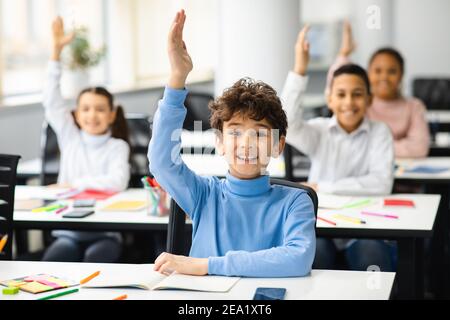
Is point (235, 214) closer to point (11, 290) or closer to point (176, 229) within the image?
point (176, 229)

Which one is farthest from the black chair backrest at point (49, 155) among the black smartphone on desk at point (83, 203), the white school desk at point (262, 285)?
the white school desk at point (262, 285)

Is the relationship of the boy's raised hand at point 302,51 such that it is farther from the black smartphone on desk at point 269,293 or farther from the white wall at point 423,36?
the white wall at point 423,36

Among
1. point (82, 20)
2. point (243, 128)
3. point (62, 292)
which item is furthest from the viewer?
point (82, 20)

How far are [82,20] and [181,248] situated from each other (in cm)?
587

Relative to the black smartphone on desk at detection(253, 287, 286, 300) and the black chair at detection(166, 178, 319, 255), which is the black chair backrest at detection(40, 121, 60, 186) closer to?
the black chair at detection(166, 178, 319, 255)

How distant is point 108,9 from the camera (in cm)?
854

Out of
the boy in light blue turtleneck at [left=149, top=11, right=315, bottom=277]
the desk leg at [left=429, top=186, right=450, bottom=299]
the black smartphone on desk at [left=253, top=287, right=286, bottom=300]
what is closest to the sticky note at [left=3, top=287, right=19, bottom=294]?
the boy in light blue turtleneck at [left=149, top=11, right=315, bottom=277]

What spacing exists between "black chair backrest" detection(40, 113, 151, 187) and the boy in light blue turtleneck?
5.73 feet

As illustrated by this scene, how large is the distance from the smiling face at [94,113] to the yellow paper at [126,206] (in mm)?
672

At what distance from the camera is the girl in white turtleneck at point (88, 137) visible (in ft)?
12.3

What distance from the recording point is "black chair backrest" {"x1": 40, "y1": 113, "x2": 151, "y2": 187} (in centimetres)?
405

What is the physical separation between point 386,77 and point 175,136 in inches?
121
